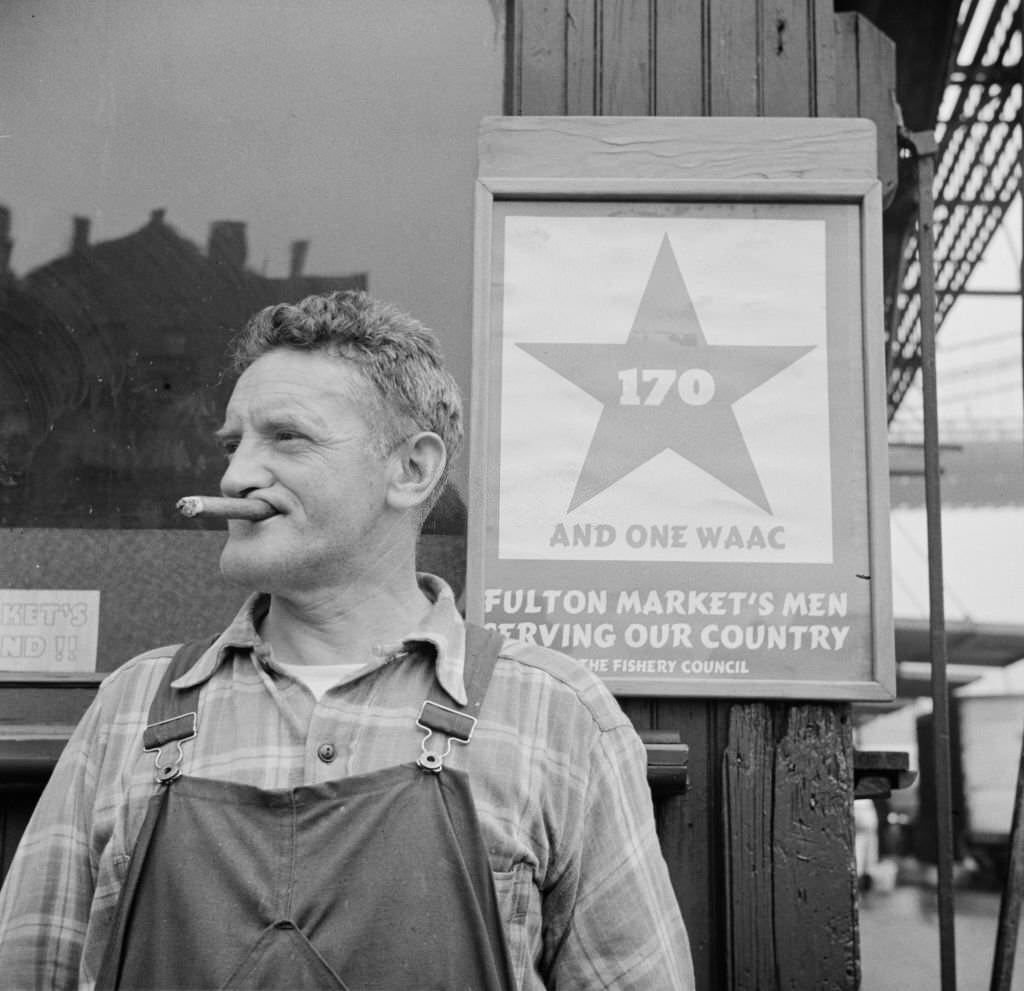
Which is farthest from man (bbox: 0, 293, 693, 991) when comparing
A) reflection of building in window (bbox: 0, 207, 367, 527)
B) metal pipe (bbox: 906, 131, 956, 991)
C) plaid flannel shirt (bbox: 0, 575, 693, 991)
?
metal pipe (bbox: 906, 131, 956, 991)

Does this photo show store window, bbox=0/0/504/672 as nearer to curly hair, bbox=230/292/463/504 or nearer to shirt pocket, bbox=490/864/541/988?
curly hair, bbox=230/292/463/504

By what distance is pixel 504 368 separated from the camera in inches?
102

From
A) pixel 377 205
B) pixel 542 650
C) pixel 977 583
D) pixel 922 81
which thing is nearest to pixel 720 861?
pixel 542 650

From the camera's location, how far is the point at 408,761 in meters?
1.81

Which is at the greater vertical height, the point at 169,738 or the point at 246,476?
the point at 246,476

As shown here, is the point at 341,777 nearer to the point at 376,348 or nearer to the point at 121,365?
the point at 376,348

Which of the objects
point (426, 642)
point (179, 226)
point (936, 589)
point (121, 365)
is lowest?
point (426, 642)

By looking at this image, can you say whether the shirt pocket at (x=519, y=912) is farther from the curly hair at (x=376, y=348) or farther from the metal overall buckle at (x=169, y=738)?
the curly hair at (x=376, y=348)

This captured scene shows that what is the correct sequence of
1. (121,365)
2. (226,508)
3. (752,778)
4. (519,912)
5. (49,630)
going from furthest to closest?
(121,365) → (49,630) → (752,778) → (226,508) → (519,912)

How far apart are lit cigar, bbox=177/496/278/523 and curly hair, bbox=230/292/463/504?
0.76 feet

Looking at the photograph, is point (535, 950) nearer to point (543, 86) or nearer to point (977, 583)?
point (543, 86)

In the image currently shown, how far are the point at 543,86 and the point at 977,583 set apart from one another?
2238 millimetres

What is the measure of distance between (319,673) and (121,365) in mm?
1180

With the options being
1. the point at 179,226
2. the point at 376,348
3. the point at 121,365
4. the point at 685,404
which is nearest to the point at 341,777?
the point at 376,348
